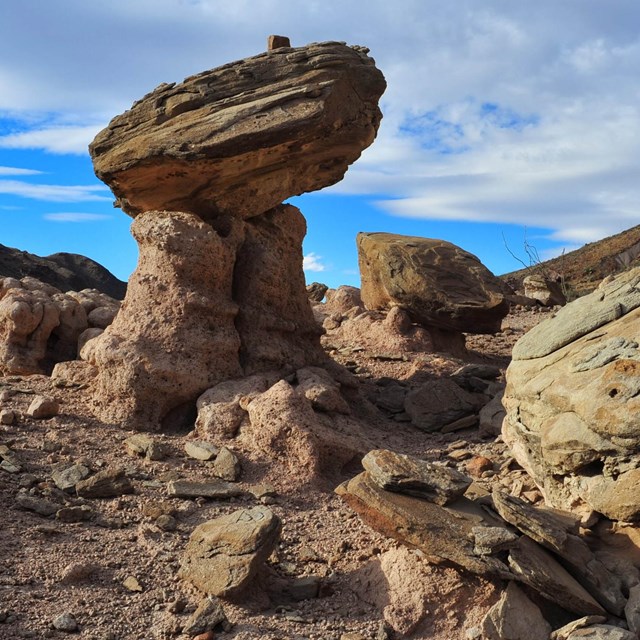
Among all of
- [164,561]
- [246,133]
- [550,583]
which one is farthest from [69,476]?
[550,583]

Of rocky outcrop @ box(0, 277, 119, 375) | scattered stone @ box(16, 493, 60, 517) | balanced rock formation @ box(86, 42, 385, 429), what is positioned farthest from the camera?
rocky outcrop @ box(0, 277, 119, 375)

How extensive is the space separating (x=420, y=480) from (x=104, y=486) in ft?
9.30

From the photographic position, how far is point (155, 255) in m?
9.30

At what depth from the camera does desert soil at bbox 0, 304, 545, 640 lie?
214 inches

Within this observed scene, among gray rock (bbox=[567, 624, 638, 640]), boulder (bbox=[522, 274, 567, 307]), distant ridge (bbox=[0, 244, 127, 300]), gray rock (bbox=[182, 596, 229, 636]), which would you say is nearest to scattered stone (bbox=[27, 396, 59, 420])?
gray rock (bbox=[182, 596, 229, 636])

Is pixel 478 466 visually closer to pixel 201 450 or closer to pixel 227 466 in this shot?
pixel 227 466

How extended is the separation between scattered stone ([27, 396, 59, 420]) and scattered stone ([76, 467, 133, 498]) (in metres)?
1.68

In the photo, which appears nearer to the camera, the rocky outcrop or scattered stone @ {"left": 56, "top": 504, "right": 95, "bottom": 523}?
scattered stone @ {"left": 56, "top": 504, "right": 95, "bottom": 523}

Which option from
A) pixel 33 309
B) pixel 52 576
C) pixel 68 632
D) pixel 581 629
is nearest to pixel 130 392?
pixel 33 309

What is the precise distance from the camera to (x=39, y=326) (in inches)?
420

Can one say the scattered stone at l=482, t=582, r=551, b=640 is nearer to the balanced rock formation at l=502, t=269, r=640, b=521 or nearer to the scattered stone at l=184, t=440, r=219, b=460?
the balanced rock formation at l=502, t=269, r=640, b=521

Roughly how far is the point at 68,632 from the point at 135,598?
55 cm

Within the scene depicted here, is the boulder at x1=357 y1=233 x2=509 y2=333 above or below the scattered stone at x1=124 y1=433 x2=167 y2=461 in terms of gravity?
above

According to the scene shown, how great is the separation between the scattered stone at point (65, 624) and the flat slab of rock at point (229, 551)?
85cm
